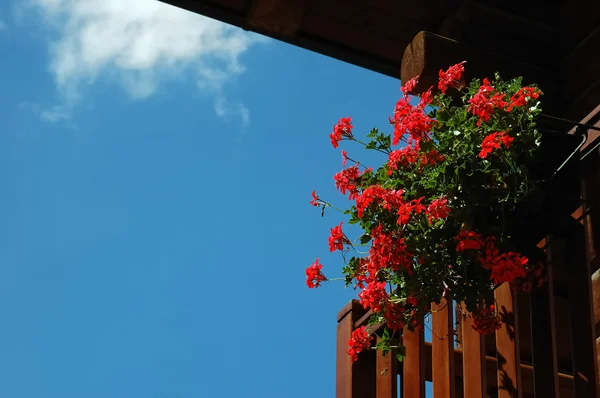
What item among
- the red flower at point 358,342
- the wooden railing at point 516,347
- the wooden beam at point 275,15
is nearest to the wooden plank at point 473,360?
the wooden railing at point 516,347

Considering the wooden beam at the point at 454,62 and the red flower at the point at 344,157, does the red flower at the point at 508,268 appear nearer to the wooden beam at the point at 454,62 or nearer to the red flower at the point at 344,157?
the red flower at the point at 344,157

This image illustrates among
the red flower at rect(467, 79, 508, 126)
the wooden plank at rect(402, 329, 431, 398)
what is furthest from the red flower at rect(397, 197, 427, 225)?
the wooden plank at rect(402, 329, 431, 398)

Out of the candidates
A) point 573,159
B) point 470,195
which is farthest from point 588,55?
point 470,195

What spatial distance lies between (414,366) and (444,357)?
298mm

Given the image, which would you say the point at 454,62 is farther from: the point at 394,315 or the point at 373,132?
the point at 394,315

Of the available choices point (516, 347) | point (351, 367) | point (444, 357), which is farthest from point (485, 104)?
point (351, 367)

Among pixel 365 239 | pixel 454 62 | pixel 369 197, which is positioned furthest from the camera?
pixel 454 62

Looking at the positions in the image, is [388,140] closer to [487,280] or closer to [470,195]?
[470,195]

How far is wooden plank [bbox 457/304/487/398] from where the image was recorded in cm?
287

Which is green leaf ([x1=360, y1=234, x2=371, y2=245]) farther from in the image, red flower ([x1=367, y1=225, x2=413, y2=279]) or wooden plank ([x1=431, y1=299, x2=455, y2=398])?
wooden plank ([x1=431, y1=299, x2=455, y2=398])

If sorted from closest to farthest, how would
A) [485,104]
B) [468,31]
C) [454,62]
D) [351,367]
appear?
[485,104]
[351,367]
[454,62]
[468,31]

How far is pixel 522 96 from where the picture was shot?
8.66 feet

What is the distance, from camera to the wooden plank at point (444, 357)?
118 inches

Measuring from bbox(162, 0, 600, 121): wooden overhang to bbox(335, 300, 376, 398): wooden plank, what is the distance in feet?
3.99
